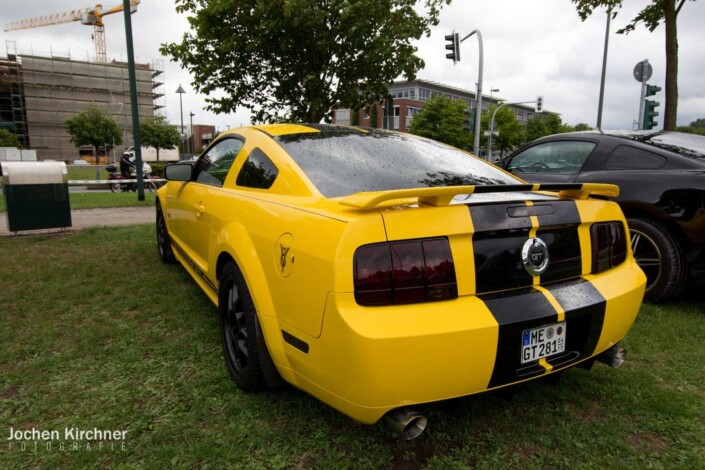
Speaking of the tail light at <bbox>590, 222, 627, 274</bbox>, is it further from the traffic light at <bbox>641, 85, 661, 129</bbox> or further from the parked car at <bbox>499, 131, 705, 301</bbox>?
the traffic light at <bbox>641, 85, 661, 129</bbox>

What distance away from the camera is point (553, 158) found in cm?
494

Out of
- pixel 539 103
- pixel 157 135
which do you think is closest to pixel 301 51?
pixel 539 103

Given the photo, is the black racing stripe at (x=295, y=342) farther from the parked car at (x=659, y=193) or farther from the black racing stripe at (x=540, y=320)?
the parked car at (x=659, y=193)

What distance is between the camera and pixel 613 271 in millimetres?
2299

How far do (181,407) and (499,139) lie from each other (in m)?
59.6

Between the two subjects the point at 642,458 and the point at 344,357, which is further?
the point at 642,458

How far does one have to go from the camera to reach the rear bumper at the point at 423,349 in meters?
1.66

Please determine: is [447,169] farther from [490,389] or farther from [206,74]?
[206,74]

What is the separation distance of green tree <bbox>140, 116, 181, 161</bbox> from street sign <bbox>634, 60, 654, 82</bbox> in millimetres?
48521

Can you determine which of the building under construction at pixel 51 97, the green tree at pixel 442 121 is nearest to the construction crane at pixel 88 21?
the building under construction at pixel 51 97

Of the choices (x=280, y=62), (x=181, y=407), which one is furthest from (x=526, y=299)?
(x=280, y=62)

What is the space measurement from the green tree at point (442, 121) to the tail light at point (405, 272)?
4688 centimetres

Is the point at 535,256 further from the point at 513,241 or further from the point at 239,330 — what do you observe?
the point at 239,330

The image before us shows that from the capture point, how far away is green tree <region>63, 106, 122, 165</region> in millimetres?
52000
